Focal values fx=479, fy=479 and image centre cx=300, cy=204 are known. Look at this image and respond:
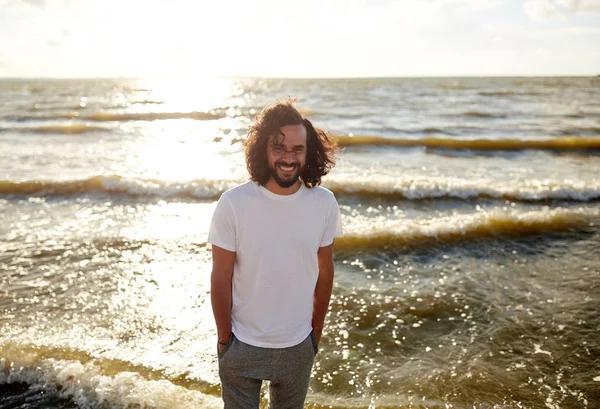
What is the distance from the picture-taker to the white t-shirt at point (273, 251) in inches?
95.3

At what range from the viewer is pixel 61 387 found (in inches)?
182

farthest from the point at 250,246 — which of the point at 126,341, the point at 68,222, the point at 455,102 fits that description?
the point at 455,102

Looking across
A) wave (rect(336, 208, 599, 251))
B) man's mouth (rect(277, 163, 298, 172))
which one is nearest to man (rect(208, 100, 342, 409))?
man's mouth (rect(277, 163, 298, 172))

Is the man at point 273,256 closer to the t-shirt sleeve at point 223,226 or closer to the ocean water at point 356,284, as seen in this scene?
the t-shirt sleeve at point 223,226

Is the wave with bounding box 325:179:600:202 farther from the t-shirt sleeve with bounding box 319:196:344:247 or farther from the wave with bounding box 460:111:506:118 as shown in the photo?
the wave with bounding box 460:111:506:118

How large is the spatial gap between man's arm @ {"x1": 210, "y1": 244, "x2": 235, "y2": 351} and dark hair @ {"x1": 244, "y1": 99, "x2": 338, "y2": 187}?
0.44m

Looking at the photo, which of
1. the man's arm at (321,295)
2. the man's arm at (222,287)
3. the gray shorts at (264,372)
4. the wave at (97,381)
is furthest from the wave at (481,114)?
the man's arm at (222,287)

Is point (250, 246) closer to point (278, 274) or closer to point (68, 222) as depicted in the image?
point (278, 274)

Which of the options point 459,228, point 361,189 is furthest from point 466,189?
point 459,228

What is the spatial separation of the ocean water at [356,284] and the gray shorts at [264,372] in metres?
1.79

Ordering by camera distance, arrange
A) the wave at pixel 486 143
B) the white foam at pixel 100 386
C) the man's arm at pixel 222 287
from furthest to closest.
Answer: the wave at pixel 486 143
the white foam at pixel 100 386
the man's arm at pixel 222 287

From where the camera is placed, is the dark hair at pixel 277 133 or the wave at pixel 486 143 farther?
the wave at pixel 486 143

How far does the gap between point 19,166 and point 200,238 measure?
31.2ft

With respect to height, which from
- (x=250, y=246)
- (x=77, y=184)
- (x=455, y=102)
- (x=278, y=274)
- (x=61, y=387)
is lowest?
(x=61, y=387)
